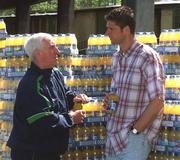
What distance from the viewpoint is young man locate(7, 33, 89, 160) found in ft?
16.1

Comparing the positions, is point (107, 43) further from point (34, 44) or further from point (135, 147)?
point (135, 147)

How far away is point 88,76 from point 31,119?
1.62 meters

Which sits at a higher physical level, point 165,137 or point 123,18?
point 123,18

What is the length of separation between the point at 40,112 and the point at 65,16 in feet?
81.6

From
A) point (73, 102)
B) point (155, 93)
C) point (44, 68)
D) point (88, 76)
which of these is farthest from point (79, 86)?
point (155, 93)

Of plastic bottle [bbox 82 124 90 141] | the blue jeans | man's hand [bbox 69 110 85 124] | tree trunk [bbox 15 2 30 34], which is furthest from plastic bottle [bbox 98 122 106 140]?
tree trunk [bbox 15 2 30 34]

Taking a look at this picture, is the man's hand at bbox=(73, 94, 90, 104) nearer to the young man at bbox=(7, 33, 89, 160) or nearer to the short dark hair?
the young man at bbox=(7, 33, 89, 160)

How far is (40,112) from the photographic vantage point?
4879 millimetres

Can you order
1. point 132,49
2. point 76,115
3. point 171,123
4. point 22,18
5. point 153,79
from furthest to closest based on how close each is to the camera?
1. point 22,18
2. point 171,123
3. point 76,115
4. point 132,49
5. point 153,79

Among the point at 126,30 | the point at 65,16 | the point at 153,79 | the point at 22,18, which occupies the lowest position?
the point at 153,79

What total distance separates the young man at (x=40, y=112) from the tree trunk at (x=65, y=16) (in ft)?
77.4

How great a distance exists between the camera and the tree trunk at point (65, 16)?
2880 centimetres

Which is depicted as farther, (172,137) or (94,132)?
(94,132)

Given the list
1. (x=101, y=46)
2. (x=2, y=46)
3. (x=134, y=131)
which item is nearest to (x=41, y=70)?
(x=134, y=131)
